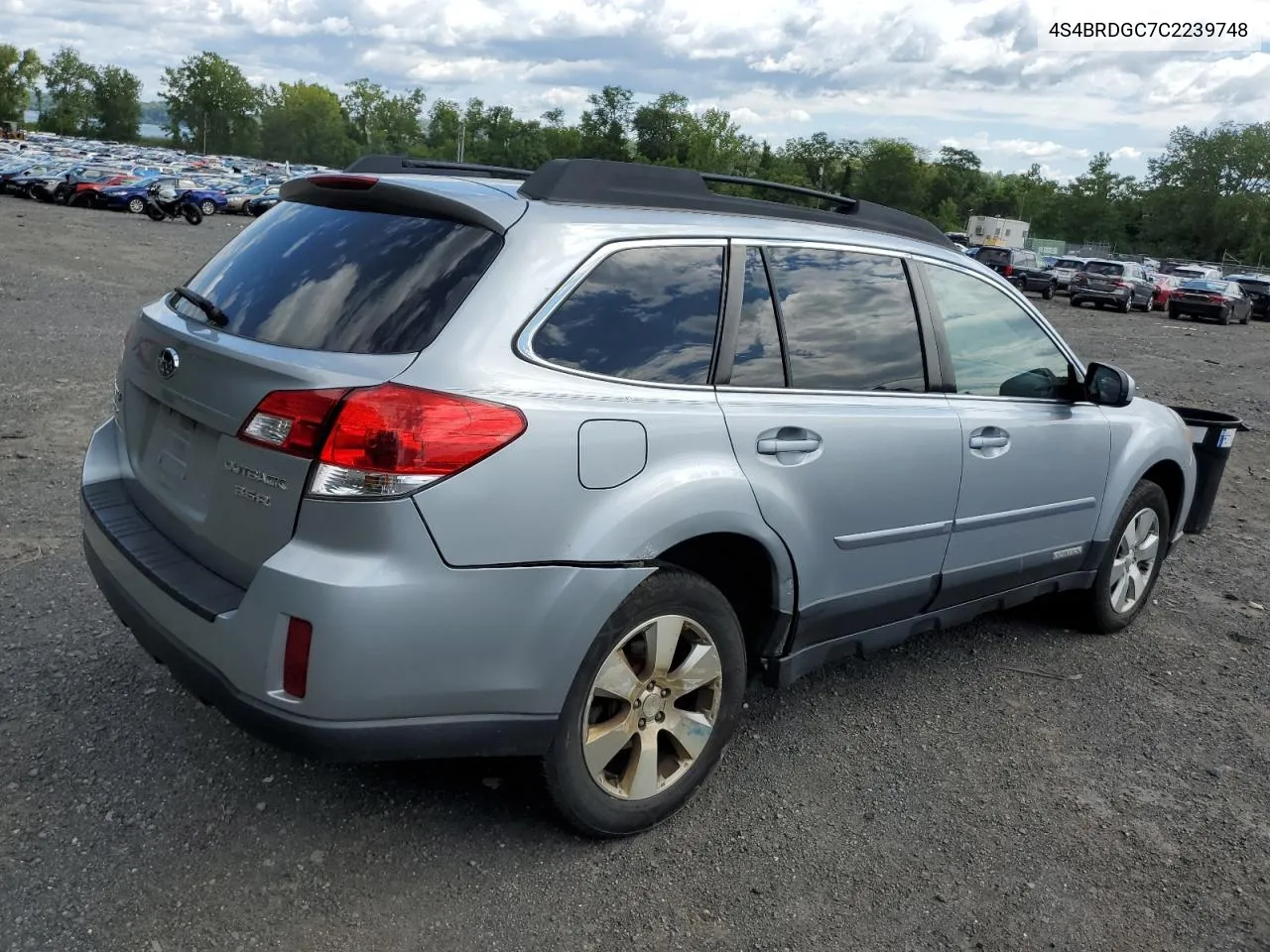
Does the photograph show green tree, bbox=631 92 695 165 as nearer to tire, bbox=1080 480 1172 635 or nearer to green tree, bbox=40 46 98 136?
green tree, bbox=40 46 98 136

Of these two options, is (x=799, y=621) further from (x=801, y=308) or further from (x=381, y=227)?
(x=381, y=227)

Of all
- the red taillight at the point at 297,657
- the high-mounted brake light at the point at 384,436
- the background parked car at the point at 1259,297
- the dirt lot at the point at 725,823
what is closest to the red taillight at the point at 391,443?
the high-mounted brake light at the point at 384,436

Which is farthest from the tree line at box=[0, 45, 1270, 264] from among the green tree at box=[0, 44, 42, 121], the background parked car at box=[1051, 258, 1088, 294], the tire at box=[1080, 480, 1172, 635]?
the tire at box=[1080, 480, 1172, 635]

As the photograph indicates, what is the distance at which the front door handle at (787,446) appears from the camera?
10.5ft

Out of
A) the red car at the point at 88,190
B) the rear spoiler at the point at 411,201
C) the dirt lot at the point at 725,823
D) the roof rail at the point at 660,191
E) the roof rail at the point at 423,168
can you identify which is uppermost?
the roof rail at the point at 660,191

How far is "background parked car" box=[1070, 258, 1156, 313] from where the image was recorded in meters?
32.2

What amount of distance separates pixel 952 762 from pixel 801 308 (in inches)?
63.9

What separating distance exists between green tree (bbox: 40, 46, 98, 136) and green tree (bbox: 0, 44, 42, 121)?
33.2 feet

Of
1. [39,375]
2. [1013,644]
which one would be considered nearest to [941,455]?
[1013,644]

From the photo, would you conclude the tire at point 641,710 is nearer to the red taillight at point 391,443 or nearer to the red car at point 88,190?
the red taillight at point 391,443

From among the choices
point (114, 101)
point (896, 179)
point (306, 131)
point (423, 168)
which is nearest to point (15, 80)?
point (114, 101)

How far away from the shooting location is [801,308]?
3.50m

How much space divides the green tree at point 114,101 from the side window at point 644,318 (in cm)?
17155

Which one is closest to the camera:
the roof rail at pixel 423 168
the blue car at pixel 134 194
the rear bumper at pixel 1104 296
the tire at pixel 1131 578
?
the roof rail at pixel 423 168
